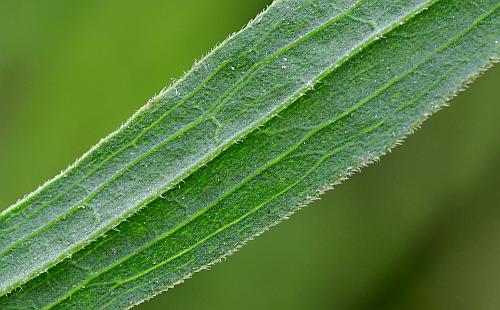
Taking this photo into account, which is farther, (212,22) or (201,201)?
(212,22)

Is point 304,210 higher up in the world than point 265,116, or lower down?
higher up

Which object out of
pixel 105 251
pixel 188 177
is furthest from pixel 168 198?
pixel 105 251

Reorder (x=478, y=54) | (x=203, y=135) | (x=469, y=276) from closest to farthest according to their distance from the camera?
1. (x=478, y=54)
2. (x=203, y=135)
3. (x=469, y=276)

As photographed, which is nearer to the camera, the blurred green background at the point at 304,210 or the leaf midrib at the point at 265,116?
the leaf midrib at the point at 265,116

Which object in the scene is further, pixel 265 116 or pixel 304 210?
pixel 304 210

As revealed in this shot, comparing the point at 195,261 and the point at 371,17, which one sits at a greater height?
the point at 371,17

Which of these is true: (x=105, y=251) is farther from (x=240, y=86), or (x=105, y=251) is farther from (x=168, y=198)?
(x=240, y=86)

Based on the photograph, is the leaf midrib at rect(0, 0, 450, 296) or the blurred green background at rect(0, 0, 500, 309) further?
the blurred green background at rect(0, 0, 500, 309)

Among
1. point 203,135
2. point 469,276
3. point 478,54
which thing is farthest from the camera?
point 469,276
